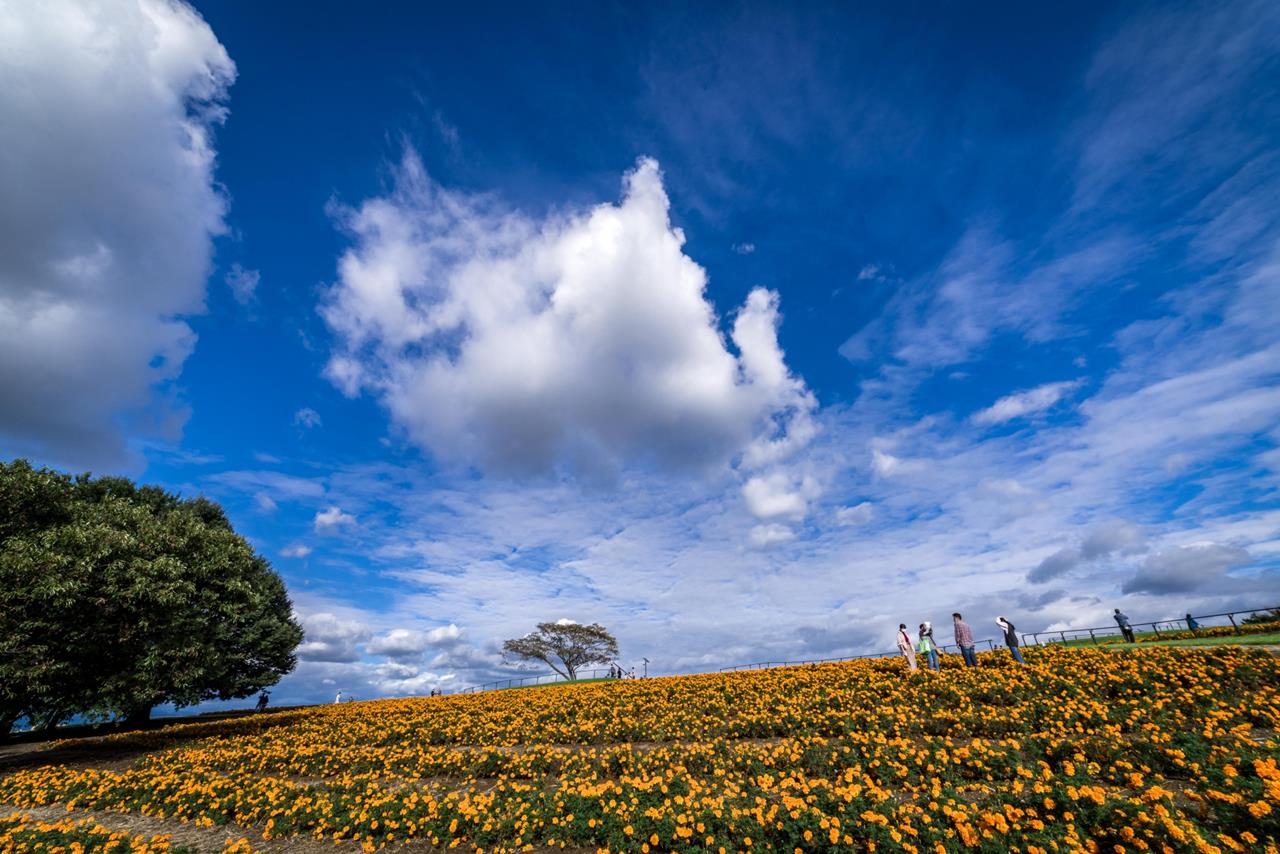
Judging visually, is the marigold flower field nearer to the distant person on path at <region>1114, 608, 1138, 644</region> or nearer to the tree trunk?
the tree trunk

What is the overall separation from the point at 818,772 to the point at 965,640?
11232 millimetres

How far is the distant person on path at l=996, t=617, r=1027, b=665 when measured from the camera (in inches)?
659

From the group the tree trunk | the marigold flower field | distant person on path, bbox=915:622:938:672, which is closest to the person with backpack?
distant person on path, bbox=915:622:938:672

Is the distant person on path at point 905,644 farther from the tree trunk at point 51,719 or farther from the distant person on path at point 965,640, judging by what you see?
the tree trunk at point 51,719

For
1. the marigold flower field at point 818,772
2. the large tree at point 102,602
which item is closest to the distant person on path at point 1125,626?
the marigold flower field at point 818,772

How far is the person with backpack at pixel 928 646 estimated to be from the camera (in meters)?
17.5

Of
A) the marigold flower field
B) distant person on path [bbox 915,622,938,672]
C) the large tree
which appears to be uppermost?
the large tree

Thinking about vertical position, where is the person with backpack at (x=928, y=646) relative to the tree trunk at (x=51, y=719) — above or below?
above

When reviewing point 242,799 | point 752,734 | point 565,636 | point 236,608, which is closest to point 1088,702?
point 752,734

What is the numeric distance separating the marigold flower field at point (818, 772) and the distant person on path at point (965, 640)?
1257 millimetres

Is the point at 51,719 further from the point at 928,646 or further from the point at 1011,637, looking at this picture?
the point at 1011,637

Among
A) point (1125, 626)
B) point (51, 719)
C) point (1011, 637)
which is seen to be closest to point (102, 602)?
point (51, 719)

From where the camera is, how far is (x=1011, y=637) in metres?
17.4

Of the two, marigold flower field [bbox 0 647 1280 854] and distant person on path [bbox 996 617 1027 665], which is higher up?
distant person on path [bbox 996 617 1027 665]
